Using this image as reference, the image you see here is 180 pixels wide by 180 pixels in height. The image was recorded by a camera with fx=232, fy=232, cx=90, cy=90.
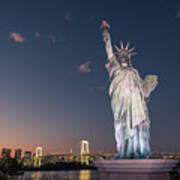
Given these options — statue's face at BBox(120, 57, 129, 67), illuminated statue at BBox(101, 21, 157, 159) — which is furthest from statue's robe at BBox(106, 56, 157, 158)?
statue's face at BBox(120, 57, 129, 67)

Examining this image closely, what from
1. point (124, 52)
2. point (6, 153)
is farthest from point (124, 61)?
point (6, 153)

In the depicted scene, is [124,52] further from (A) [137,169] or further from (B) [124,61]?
(A) [137,169]

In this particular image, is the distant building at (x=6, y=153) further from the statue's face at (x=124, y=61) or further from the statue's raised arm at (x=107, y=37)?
the statue's face at (x=124, y=61)

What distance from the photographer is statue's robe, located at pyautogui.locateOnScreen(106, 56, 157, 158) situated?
10.5 meters

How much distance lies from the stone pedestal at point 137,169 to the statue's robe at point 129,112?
2205 mm

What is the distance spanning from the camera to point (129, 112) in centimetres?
1094

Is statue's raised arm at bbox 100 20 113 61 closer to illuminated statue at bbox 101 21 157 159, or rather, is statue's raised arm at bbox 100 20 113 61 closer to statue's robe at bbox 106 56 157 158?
illuminated statue at bbox 101 21 157 159

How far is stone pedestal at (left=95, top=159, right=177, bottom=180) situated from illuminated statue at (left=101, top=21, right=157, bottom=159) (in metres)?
2.16

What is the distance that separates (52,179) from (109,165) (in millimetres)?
3241

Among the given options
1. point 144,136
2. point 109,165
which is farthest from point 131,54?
point 109,165

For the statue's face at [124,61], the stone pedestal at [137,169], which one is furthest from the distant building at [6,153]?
the stone pedestal at [137,169]

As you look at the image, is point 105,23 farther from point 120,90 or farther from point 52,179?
point 52,179

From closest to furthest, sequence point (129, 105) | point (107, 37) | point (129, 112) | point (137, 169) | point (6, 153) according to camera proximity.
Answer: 1. point (137, 169)
2. point (129, 112)
3. point (129, 105)
4. point (107, 37)
5. point (6, 153)

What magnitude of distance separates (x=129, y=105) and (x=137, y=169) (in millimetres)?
3826
